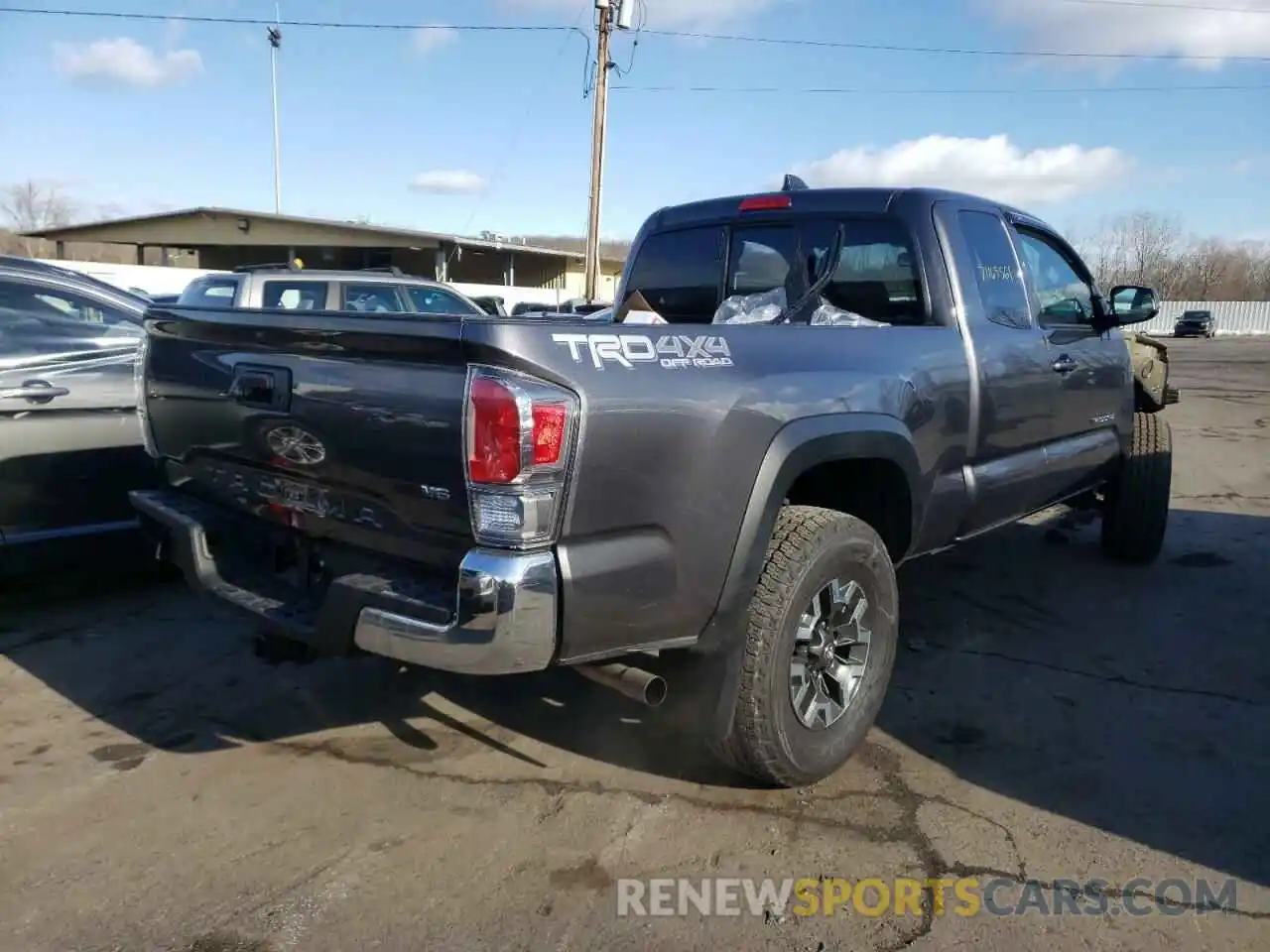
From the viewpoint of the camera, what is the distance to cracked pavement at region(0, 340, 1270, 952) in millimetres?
2521

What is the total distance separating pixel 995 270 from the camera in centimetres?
426

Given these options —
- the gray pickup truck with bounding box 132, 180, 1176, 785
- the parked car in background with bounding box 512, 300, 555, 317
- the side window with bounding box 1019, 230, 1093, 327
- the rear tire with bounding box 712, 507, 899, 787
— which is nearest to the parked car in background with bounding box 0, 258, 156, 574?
the gray pickup truck with bounding box 132, 180, 1176, 785

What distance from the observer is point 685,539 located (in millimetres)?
2625

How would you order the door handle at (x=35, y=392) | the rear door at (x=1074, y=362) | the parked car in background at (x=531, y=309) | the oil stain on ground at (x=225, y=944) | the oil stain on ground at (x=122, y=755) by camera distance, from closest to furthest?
the oil stain on ground at (x=225, y=944), the oil stain on ground at (x=122, y=755), the door handle at (x=35, y=392), the rear door at (x=1074, y=362), the parked car in background at (x=531, y=309)

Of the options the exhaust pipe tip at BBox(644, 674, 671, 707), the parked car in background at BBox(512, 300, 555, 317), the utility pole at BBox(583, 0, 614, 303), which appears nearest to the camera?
the exhaust pipe tip at BBox(644, 674, 671, 707)

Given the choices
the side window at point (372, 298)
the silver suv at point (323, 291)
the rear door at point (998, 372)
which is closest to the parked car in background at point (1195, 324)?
the silver suv at point (323, 291)

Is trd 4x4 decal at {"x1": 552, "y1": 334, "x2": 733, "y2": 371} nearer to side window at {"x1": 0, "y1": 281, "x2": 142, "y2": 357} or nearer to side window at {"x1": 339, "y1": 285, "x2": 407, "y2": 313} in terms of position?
side window at {"x1": 0, "y1": 281, "x2": 142, "y2": 357}

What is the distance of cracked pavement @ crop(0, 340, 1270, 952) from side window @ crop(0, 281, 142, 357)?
53.2 inches

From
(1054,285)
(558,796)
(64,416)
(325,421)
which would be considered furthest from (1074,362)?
(64,416)

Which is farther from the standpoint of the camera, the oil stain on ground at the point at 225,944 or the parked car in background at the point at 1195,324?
the parked car in background at the point at 1195,324

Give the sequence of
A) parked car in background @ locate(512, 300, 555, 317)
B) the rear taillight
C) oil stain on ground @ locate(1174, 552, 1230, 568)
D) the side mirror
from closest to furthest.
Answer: the rear taillight < the side mirror < oil stain on ground @ locate(1174, 552, 1230, 568) < parked car in background @ locate(512, 300, 555, 317)

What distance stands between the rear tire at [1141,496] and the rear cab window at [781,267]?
247 cm

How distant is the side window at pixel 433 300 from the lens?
10.5 metres

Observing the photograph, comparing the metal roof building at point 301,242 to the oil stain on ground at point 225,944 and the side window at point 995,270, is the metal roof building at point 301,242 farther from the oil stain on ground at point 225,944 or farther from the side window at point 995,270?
the oil stain on ground at point 225,944
